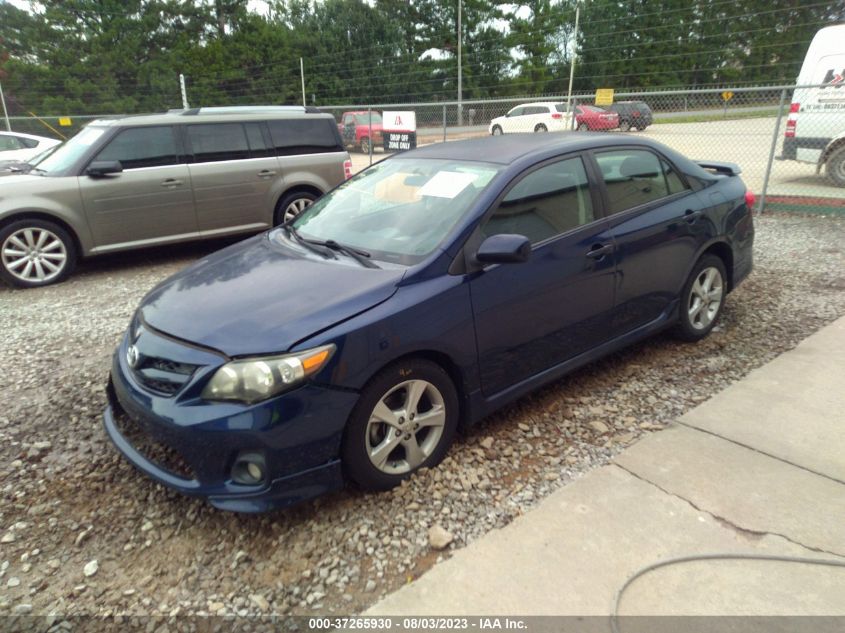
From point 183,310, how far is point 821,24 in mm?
45857

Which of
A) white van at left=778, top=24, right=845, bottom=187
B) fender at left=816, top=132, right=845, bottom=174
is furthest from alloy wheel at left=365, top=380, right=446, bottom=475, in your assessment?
fender at left=816, top=132, right=845, bottom=174

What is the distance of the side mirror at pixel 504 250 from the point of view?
291 centimetres

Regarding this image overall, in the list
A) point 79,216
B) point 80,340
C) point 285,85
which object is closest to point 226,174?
point 79,216

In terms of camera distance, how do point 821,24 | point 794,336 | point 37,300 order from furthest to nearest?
point 821,24 < point 37,300 < point 794,336

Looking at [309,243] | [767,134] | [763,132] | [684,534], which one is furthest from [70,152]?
[767,134]

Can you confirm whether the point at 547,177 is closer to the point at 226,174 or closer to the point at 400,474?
the point at 400,474

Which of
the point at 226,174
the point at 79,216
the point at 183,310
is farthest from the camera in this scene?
the point at 226,174

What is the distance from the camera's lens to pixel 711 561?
2.43 m

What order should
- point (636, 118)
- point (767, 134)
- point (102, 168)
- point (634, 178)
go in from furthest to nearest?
point (636, 118)
point (767, 134)
point (102, 168)
point (634, 178)

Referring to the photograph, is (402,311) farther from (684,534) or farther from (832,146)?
(832,146)

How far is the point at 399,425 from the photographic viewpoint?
9.25 ft

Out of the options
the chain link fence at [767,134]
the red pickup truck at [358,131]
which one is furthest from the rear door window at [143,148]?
the red pickup truck at [358,131]

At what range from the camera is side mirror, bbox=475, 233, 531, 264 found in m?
2.91

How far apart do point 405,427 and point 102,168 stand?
540cm
